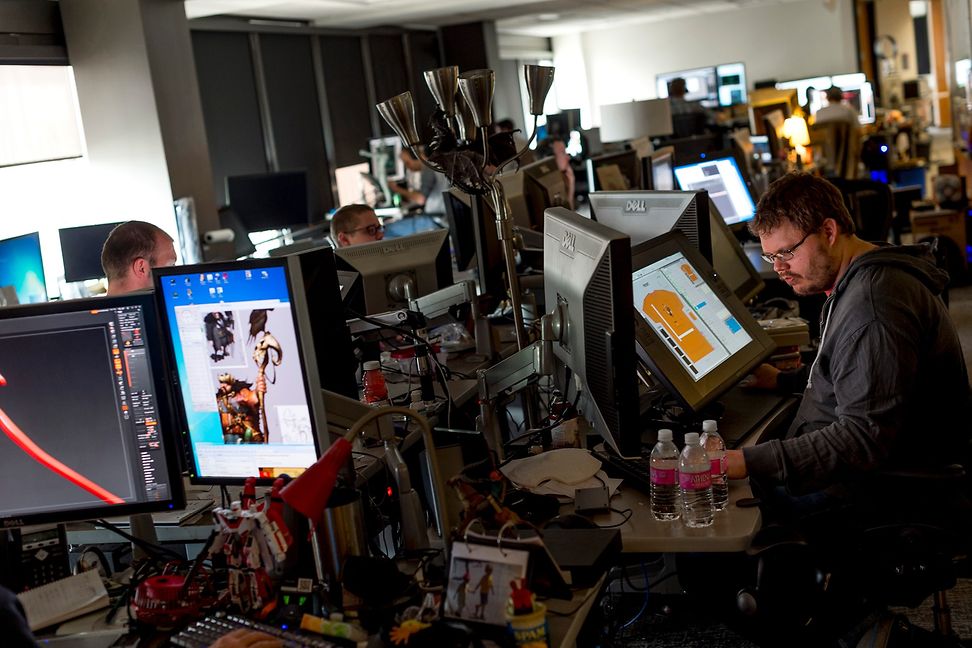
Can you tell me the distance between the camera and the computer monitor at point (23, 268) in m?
4.40

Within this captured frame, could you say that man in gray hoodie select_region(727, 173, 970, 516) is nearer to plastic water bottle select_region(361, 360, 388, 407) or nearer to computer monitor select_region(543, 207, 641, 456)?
computer monitor select_region(543, 207, 641, 456)

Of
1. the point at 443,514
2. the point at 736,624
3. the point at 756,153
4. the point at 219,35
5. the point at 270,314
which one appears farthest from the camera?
the point at 219,35

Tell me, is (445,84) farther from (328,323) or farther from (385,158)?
(385,158)

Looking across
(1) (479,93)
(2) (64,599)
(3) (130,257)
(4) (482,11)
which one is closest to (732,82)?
(4) (482,11)

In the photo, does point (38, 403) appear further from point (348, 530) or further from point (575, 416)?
point (575, 416)

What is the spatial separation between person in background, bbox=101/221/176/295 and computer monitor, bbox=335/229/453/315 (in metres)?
0.62

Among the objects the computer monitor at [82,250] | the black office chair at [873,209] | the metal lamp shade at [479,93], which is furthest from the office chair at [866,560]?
the computer monitor at [82,250]

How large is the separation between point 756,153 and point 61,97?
15.3ft

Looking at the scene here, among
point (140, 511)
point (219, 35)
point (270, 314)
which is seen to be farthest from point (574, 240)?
point (219, 35)

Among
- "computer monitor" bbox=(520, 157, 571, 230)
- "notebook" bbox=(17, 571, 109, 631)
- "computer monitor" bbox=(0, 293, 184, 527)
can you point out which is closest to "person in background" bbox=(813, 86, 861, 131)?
"computer monitor" bbox=(520, 157, 571, 230)

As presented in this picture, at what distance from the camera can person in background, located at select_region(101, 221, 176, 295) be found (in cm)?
319

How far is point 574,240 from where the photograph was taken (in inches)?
81.1

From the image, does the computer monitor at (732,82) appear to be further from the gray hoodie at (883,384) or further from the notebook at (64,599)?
the notebook at (64,599)

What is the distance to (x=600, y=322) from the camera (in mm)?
1936
